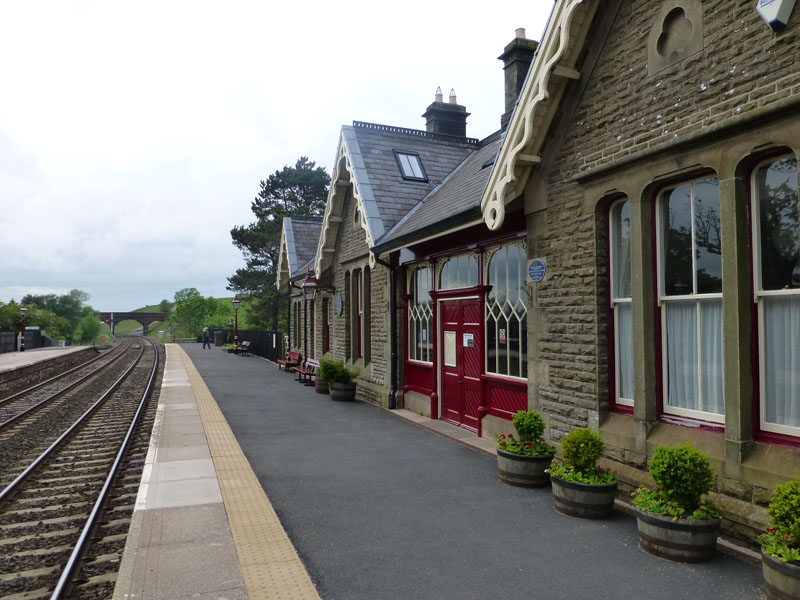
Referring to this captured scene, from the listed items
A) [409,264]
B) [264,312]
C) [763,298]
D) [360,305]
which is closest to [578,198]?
[763,298]

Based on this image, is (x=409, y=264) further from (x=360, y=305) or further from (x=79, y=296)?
(x=79, y=296)

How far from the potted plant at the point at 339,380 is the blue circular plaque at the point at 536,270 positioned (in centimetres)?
803

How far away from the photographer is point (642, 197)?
5.88 meters

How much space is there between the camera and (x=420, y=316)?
12.2m

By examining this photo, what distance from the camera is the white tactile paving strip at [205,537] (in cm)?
415

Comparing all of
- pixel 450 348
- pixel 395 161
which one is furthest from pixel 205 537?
pixel 395 161

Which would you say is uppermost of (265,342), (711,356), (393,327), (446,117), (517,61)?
(446,117)

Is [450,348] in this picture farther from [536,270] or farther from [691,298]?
[691,298]

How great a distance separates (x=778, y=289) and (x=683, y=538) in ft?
7.35

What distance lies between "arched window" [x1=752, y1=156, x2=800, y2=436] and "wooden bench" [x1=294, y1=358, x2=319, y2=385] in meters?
14.7

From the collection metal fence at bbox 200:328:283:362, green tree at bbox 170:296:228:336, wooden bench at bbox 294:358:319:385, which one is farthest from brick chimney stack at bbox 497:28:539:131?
green tree at bbox 170:296:228:336

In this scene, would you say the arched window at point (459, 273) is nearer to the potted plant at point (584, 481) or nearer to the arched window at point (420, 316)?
the arched window at point (420, 316)

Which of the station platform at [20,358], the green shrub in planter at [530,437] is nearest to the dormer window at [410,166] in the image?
the green shrub in planter at [530,437]

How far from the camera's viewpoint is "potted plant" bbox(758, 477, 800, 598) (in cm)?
358
